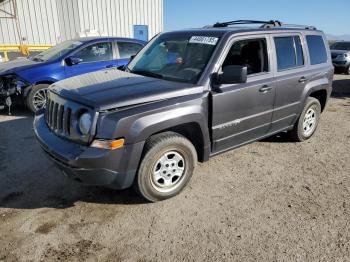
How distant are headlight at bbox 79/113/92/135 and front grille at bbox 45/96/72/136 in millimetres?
194

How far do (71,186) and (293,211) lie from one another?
2642 millimetres

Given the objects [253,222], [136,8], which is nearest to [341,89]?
[253,222]

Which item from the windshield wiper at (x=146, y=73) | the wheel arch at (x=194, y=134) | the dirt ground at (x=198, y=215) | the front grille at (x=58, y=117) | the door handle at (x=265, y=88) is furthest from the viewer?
the door handle at (x=265, y=88)

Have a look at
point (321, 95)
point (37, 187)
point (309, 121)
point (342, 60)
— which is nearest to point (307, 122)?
point (309, 121)

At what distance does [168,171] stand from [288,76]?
Result: 230 centimetres

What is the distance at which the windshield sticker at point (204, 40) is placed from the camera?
12.5 feet

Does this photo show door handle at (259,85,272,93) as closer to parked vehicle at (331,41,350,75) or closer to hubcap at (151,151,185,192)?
hubcap at (151,151,185,192)

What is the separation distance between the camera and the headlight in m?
2.96

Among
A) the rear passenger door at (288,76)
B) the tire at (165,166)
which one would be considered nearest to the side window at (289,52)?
the rear passenger door at (288,76)

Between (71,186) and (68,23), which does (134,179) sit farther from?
(68,23)

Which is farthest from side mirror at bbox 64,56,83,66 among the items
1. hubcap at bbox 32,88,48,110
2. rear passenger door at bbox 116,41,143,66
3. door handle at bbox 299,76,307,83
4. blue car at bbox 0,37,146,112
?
door handle at bbox 299,76,307,83

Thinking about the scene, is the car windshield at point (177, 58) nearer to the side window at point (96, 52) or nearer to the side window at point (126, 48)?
the side window at point (96, 52)

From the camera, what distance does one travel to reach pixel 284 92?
4.48 meters

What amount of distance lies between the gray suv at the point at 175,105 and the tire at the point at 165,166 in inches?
0.5
